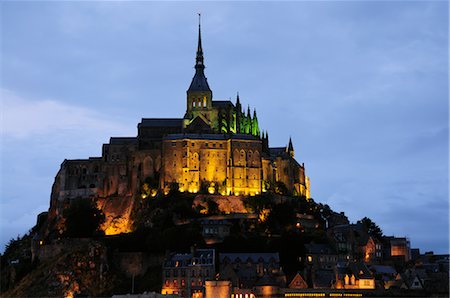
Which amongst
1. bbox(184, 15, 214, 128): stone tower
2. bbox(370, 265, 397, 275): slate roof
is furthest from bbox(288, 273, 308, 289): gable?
bbox(184, 15, 214, 128): stone tower

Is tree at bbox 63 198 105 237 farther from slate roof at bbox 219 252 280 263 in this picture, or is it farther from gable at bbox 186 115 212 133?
slate roof at bbox 219 252 280 263

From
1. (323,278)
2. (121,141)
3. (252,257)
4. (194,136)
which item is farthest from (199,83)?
(323,278)

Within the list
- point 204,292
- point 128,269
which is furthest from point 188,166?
point 204,292

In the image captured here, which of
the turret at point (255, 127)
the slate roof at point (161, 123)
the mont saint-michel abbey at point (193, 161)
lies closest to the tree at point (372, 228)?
the mont saint-michel abbey at point (193, 161)

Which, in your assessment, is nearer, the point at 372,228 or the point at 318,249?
the point at 318,249

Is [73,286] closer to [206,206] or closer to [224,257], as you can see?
[224,257]

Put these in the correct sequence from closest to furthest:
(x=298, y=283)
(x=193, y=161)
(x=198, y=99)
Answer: (x=298, y=283), (x=193, y=161), (x=198, y=99)

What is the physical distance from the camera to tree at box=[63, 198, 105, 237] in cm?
9000

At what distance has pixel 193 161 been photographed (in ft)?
331

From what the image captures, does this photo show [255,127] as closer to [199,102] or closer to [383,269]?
[199,102]

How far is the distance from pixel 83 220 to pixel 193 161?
18.2 m

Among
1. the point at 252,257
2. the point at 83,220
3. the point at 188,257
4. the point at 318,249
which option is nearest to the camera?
the point at 188,257

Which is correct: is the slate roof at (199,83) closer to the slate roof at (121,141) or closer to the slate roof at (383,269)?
the slate roof at (121,141)

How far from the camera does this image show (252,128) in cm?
11112
